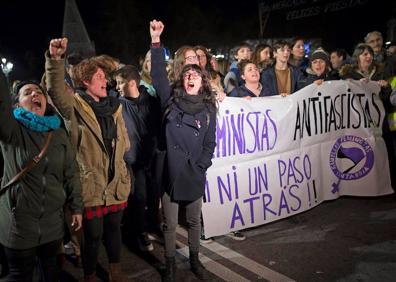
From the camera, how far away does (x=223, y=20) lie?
88.6ft

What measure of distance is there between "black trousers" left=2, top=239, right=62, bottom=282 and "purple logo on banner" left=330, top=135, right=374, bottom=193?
373 centimetres

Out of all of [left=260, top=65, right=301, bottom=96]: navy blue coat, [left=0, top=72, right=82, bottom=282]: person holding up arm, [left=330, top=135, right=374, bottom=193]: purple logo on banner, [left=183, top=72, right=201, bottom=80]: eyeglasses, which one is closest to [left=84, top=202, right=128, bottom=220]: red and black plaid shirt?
[left=0, top=72, right=82, bottom=282]: person holding up arm

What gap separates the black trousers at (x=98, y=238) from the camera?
3107 millimetres

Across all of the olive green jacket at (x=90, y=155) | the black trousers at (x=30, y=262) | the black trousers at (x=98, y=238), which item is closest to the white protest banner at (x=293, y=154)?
the black trousers at (x=98, y=238)

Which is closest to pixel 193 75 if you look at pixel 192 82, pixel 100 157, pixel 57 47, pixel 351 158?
pixel 192 82

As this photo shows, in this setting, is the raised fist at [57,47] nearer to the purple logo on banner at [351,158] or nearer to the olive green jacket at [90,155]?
the olive green jacket at [90,155]

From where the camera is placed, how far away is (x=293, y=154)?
4.84 m

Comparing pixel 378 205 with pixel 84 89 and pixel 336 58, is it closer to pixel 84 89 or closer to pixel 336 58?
pixel 336 58

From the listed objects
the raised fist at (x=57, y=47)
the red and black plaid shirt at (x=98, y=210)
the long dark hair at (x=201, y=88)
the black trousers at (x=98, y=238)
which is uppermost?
the raised fist at (x=57, y=47)

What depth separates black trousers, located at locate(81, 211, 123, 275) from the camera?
3.11 meters

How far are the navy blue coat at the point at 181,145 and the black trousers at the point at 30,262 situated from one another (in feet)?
3.56

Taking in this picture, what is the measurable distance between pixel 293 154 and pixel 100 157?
2571 mm

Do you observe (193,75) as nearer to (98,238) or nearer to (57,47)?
(57,47)

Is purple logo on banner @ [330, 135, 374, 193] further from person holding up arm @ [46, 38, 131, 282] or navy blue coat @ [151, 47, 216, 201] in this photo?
person holding up arm @ [46, 38, 131, 282]
